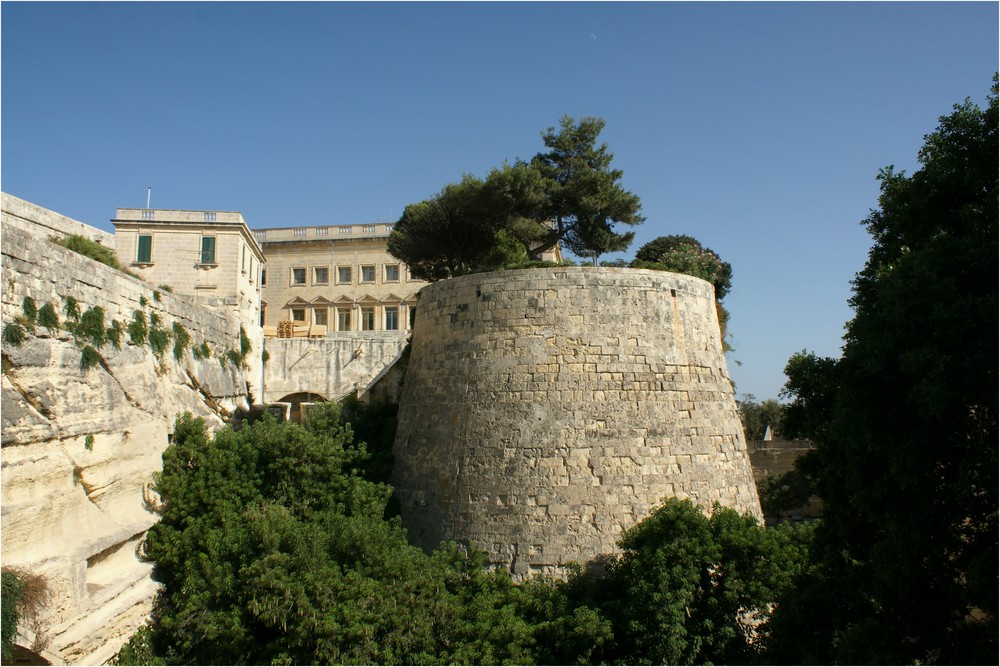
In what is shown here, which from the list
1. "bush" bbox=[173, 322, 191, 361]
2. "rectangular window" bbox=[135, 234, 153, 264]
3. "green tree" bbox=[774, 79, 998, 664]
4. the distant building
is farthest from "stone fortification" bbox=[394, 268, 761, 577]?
"rectangular window" bbox=[135, 234, 153, 264]

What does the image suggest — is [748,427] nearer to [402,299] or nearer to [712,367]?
[402,299]

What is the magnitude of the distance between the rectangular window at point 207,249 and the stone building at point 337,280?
825 centimetres

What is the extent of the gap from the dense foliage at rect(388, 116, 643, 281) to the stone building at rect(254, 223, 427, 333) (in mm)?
12636

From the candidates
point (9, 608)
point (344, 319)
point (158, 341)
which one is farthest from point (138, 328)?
point (344, 319)

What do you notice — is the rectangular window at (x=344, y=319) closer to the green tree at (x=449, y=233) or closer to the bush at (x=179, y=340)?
the green tree at (x=449, y=233)

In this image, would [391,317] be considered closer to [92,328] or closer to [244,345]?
[244,345]

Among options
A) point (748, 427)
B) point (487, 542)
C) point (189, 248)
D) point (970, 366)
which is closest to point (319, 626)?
point (487, 542)

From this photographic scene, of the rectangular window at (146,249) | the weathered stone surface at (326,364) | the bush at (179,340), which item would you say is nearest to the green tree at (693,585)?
the bush at (179,340)

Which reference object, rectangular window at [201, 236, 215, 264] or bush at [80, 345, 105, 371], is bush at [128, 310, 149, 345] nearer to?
bush at [80, 345, 105, 371]

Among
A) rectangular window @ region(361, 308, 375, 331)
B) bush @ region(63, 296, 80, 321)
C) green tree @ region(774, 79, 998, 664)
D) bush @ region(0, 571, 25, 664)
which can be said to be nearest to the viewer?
green tree @ region(774, 79, 998, 664)

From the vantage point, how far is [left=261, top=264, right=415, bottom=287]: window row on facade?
31.9 m

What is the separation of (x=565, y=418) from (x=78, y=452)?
692 centimetres

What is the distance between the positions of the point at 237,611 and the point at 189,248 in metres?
16.3

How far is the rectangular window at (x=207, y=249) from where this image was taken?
2305cm
